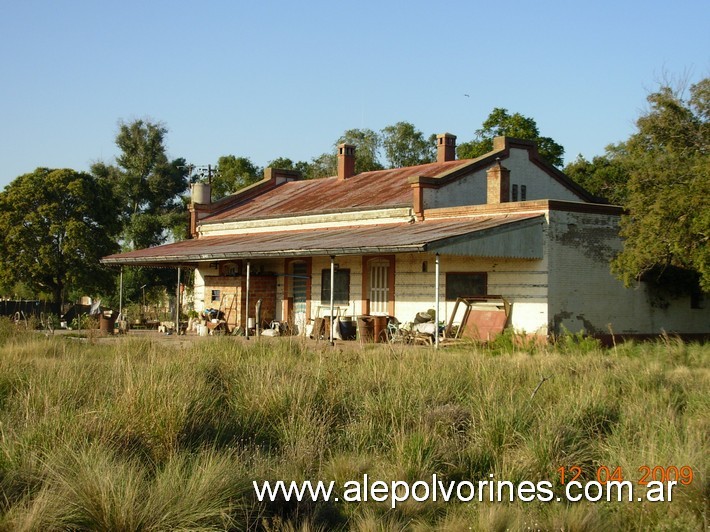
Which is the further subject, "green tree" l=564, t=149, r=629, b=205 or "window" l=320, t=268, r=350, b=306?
"green tree" l=564, t=149, r=629, b=205

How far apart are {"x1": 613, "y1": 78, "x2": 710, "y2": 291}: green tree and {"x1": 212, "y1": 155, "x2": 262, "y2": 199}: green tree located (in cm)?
3494

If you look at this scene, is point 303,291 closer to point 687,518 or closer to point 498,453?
point 498,453

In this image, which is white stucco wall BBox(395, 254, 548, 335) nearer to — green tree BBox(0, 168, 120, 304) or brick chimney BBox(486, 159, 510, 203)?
brick chimney BBox(486, 159, 510, 203)

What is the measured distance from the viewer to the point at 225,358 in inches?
528

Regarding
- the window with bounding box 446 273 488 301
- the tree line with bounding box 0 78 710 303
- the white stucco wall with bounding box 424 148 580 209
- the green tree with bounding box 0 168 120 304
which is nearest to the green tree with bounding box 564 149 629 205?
the tree line with bounding box 0 78 710 303

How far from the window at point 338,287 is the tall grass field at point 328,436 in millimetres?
12535

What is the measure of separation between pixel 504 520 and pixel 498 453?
77.2 inches

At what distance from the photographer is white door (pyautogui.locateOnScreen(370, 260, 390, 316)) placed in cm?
2473

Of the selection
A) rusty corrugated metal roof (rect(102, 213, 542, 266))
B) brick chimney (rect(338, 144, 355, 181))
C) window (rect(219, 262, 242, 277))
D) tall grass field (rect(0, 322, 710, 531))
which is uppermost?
brick chimney (rect(338, 144, 355, 181))

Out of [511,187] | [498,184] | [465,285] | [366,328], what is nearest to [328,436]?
[465,285]

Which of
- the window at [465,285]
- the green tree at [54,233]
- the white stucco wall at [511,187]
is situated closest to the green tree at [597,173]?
the white stucco wall at [511,187]

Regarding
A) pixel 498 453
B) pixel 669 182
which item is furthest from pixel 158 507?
pixel 669 182

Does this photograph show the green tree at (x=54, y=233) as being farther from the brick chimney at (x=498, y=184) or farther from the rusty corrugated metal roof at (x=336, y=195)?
the brick chimney at (x=498, y=184)

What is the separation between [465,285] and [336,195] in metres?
8.84
